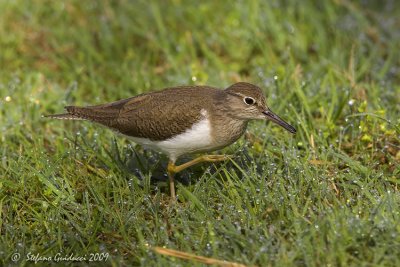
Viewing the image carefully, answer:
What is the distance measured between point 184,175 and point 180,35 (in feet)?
10.8

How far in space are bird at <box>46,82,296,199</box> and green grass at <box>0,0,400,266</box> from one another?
0.31m

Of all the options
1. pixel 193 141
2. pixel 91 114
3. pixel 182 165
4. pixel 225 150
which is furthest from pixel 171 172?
pixel 91 114

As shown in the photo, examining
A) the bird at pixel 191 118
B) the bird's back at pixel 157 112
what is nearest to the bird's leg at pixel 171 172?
the bird at pixel 191 118

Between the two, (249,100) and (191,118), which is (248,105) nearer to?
(249,100)

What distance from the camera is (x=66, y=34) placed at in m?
9.25

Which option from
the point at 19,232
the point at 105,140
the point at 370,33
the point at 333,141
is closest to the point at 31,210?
Answer: the point at 19,232

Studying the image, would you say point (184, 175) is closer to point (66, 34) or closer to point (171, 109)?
point (171, 109)

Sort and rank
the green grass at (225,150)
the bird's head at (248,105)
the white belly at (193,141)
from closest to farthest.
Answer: the green grass at (225,150) < the white belly at (193,141) < the bird's head at (248,105)

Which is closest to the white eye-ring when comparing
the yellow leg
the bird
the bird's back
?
the bird

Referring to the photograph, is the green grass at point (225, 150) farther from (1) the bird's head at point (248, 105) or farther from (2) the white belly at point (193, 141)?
(1) the bird's head at point (248, 105)

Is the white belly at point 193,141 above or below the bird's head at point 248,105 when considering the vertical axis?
below

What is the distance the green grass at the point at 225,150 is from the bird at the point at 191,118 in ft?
1.03

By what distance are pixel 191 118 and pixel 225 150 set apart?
0.97 m

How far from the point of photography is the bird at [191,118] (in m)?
5.68
